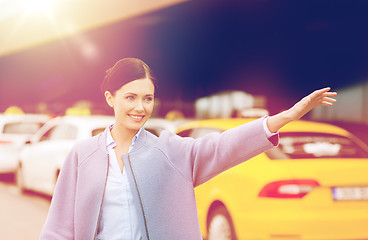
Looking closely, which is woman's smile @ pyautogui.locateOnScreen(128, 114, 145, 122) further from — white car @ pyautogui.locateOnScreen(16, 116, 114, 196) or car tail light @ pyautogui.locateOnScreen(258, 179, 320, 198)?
white car @ pyautogui.locateOnScreen(16, 116, 114, 196)

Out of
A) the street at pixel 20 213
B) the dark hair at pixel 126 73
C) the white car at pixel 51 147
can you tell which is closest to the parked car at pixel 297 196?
the street at pixel 20 213

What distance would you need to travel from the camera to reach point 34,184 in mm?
10617

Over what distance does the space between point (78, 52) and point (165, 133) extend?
125 ft

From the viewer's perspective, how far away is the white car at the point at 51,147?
905 centimetres

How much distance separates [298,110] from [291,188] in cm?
319

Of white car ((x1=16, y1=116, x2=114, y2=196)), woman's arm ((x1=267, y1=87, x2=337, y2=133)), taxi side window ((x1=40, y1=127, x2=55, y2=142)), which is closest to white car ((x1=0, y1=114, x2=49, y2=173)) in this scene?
white car ((x1=16, y1=116, x2=114, y2=196))

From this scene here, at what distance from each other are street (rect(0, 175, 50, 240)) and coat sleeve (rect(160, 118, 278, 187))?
5.27m

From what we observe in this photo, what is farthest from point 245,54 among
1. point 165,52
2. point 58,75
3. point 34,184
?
point 34,184

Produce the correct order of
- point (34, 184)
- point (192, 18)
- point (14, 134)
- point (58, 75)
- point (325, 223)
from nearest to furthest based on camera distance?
point (325, 223), point (34, 184), point (14, 134), point (192, 18), point (58, 75)

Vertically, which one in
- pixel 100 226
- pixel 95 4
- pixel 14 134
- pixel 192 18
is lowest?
pixel 100 226

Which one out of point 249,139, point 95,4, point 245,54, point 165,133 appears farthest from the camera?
point 245,54

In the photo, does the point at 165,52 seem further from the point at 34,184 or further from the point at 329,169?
the point at 329,169

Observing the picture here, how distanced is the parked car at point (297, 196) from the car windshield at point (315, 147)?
10 millimetres

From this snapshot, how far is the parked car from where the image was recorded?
5363 millimetres
